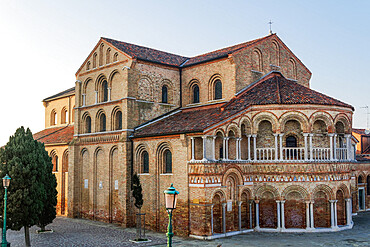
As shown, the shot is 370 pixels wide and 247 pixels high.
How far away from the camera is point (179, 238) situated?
21406 millimetres

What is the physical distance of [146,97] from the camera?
27422mm

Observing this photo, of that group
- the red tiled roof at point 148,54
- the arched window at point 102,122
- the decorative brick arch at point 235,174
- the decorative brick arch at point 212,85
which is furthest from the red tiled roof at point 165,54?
the decorative brick arch at point 235,174

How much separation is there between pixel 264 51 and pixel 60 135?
19.9 m

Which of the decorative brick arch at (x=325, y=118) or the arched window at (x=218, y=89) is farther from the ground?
the arched window at (x=218, y=89)

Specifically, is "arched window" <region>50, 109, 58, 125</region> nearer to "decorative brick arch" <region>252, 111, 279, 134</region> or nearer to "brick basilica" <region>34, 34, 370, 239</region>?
"brick basilica" <region>34, 34, 370, 239</region>

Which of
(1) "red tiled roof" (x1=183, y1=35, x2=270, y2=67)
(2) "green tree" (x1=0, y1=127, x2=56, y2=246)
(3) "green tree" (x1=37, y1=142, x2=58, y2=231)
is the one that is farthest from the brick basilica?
(2) "green tree" (x1=0, y1=127, x2=56, y2=246)

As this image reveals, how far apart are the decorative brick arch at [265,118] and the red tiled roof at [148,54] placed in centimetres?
878

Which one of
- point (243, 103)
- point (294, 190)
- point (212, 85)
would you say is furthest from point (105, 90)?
point (294, 190)

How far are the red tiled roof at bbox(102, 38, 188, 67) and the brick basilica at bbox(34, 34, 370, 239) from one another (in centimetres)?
12

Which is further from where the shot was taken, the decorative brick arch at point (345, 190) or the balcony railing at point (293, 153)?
the decorative brick arch at point (345, 190)

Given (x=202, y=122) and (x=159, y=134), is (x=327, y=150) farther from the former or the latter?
(x=159, y=134)

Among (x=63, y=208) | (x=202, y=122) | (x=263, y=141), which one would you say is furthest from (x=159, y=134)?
(x=63, y=208)

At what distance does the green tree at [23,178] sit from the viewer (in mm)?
18672

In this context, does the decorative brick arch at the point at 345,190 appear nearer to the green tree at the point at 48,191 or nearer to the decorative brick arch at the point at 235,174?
the decorative brick arch at the point at 235,174
